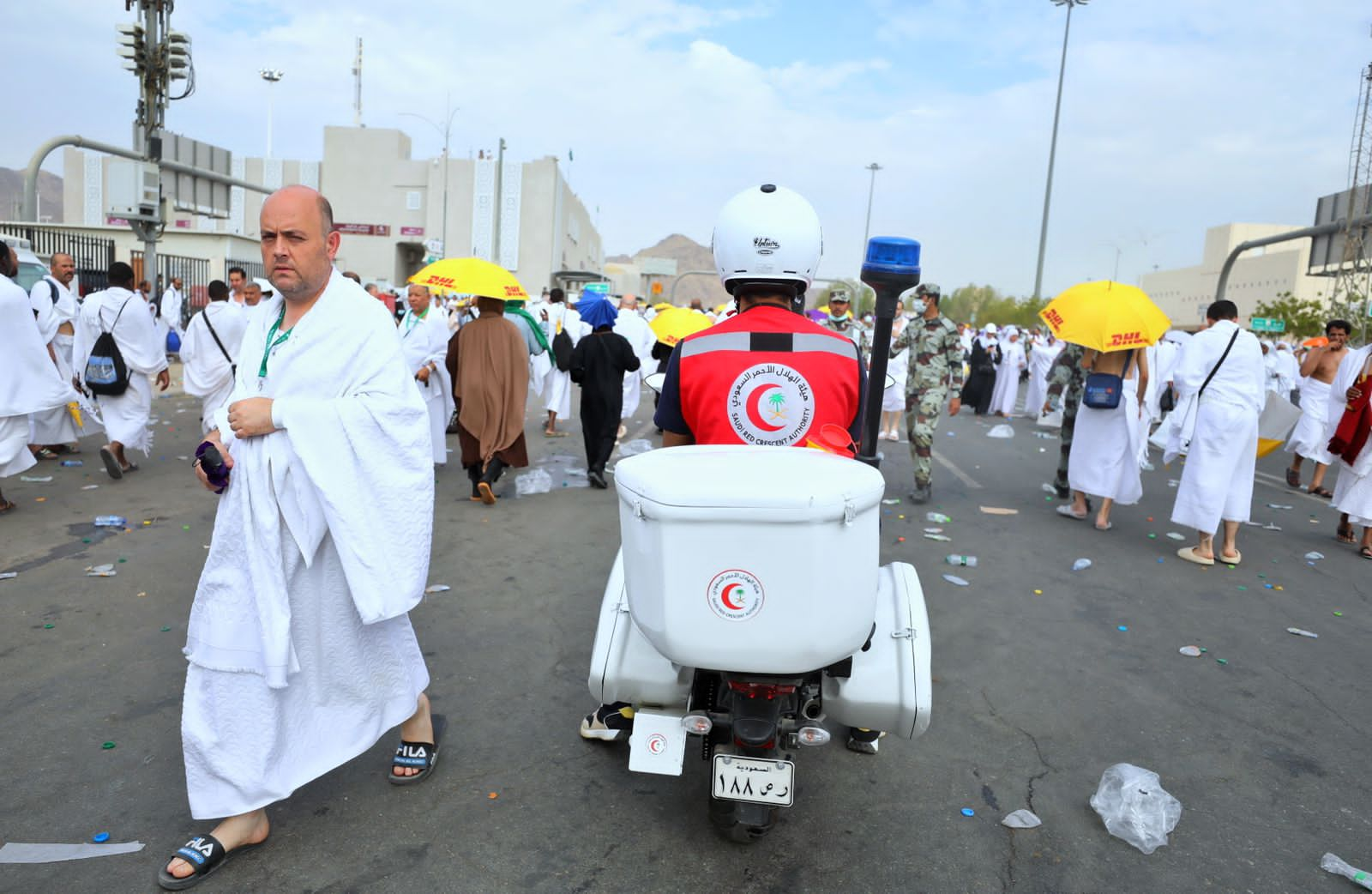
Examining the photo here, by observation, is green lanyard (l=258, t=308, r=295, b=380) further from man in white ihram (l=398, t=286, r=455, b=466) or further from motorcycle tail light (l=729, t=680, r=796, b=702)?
man in white ihram (l=398, t=286, r=455, b=466)

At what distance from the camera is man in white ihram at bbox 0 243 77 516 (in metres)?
7.33

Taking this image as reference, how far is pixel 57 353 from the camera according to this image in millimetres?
9969

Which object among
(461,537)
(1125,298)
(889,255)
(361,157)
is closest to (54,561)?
(461,537)

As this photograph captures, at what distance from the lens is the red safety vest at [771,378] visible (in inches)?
118

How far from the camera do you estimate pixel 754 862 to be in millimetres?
3072

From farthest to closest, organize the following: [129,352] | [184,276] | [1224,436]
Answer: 1. [184,276]
2. [129,352]
3. [1224,436]

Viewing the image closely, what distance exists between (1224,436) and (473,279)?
6.19 meters

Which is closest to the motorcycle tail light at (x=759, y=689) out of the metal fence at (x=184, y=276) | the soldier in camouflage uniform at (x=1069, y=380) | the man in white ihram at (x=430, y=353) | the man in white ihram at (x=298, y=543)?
the man in white ihram at (x=298, y=543)

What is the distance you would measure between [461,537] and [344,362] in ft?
14.0

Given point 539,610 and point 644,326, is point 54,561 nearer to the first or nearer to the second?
point 539,610

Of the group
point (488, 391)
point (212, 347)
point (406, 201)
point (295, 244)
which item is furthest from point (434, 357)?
point (406, 201)

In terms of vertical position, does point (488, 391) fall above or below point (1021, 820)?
above

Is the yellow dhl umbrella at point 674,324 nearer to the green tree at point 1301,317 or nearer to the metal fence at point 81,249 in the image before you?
the metal fence at point 81,249

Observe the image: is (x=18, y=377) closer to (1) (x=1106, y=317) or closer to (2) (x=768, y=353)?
(2) (x=768, y=353)
